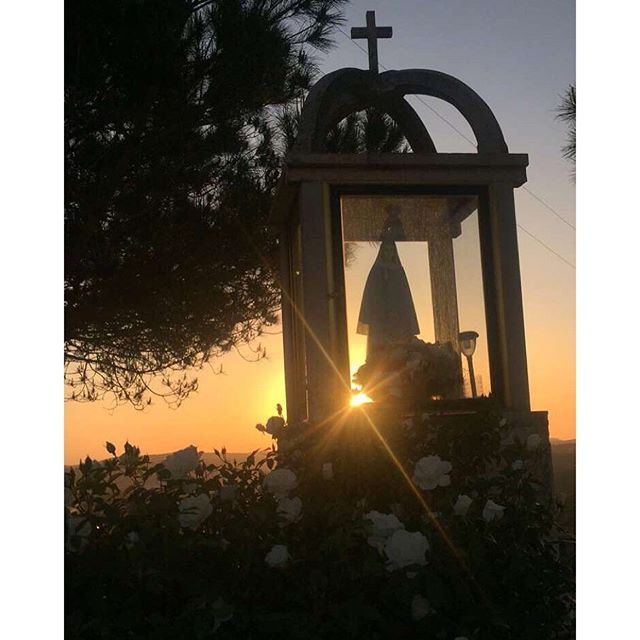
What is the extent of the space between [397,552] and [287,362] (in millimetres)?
3122

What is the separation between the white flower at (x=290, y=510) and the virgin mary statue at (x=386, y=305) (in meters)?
1.83

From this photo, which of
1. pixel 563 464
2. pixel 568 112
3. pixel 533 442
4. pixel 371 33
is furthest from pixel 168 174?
pixel 533 442

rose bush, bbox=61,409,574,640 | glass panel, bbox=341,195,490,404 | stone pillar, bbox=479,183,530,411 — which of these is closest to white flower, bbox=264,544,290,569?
rose bush, bbox=61,409,574,640

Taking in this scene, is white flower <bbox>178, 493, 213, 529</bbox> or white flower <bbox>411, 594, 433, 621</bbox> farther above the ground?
white flower <bbox>178, 493, 213, 529</bbox>

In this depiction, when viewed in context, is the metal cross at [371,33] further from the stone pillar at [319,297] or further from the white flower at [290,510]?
the white flower at [290,510]

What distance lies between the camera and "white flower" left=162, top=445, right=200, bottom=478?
6.63ft

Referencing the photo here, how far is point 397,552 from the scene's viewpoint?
5.75 feet

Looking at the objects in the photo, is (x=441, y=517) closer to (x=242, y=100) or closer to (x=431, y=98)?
(x=431, y=98)

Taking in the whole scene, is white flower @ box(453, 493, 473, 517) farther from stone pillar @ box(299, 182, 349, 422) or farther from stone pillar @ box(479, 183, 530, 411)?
stone pillar @ box(479, 183, 530, 411)

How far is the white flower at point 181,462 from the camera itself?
202 cm

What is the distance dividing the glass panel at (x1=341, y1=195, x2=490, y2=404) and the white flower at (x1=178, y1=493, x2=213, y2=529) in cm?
180

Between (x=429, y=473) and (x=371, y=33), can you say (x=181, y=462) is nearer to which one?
(x=429, y=473)

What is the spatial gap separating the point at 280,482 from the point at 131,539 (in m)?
0.35
